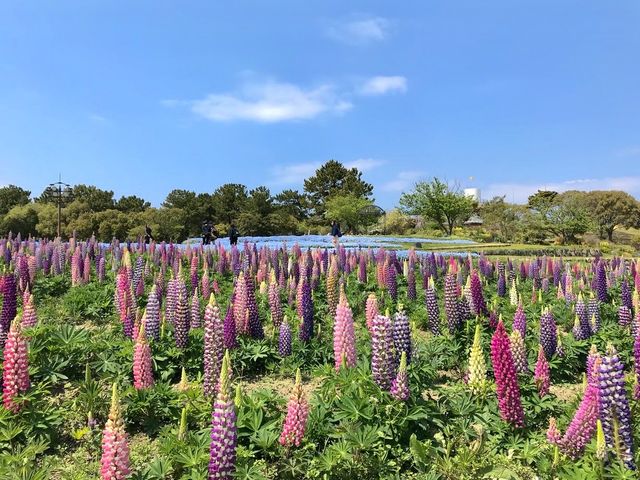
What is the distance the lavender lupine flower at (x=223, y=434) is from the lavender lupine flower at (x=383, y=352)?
1.26 metres

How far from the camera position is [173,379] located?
204 inches

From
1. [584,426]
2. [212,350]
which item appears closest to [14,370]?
[212,350]

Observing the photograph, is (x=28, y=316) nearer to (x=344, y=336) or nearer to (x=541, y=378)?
(x=344, y=336)

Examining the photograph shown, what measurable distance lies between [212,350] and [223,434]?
159cm

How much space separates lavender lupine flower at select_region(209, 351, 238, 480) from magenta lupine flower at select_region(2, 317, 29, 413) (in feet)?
6.90

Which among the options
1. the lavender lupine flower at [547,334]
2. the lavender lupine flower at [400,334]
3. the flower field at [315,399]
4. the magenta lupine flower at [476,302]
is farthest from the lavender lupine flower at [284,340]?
the lavender lupine flower at [547,334]

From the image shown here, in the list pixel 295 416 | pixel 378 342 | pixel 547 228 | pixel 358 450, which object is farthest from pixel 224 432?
pixel 547 228

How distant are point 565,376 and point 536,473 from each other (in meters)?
2.33

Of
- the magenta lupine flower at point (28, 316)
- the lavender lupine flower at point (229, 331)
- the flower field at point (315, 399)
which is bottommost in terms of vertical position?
the flower field at point (315, 399)

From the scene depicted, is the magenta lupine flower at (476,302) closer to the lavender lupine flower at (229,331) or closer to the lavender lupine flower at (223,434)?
the lavender lupine flower at (229,331)

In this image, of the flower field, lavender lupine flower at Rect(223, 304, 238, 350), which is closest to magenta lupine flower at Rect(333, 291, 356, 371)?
the flower field

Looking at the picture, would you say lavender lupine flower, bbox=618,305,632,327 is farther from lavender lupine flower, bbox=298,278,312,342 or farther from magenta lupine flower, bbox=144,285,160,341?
magenta lupine flower, bbox=144,285,160,341

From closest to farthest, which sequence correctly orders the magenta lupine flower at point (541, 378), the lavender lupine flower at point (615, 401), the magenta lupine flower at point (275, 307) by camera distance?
the lavender lupine flower at point (615, 401), the magenta lupine flower at point (541, 378), the magenta lupine flower at point (275, 307)

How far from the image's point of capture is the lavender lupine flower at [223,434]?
261 cm
